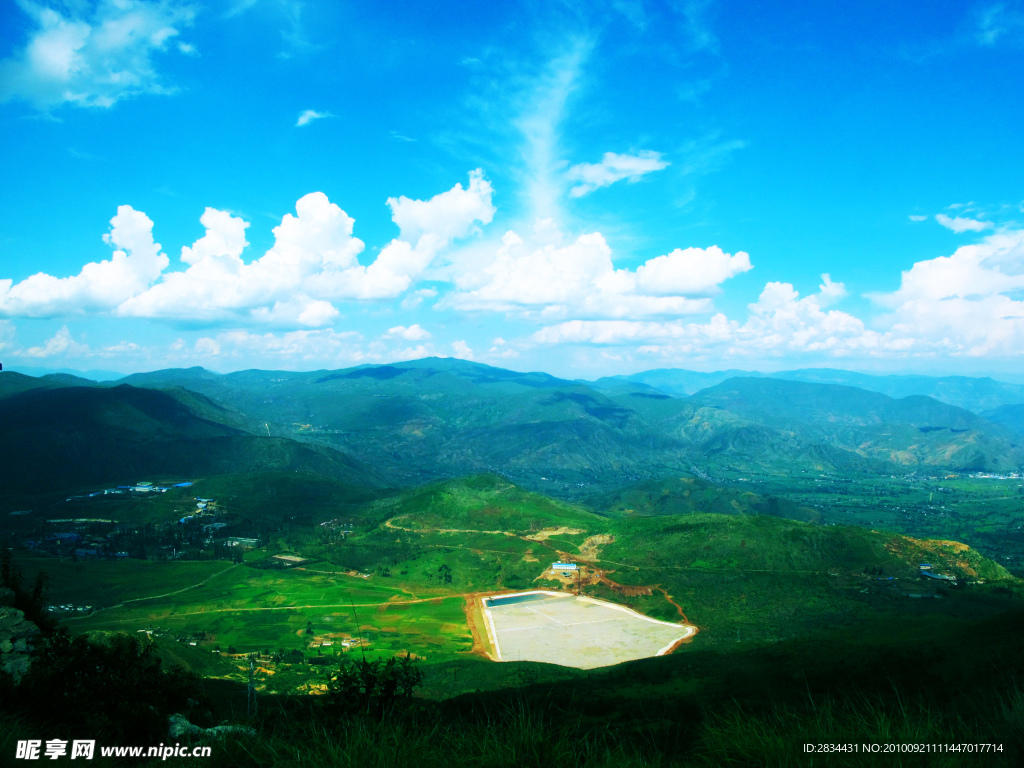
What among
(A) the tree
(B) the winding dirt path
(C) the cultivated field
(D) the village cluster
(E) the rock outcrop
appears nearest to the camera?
(A) the tree

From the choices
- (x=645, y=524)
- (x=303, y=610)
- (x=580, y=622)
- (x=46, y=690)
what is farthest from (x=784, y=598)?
(x=46, y=690)

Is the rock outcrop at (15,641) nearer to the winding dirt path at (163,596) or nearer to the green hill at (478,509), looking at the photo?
the winding dirt path at (163,596)

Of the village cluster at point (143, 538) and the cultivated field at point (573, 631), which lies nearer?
the cultivated field at point (573, 631)

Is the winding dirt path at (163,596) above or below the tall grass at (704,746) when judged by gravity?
below

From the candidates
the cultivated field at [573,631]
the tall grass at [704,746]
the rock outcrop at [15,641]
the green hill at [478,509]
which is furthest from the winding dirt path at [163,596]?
the tall grass at [704,746]

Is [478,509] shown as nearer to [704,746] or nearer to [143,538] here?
[143,538]

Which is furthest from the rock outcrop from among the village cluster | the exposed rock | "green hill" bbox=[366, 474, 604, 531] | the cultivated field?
"green hill" bbox=[366, 474, 604, 531]

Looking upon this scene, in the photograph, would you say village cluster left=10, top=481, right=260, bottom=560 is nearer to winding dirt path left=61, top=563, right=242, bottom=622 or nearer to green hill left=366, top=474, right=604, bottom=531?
winding dirt path left=61, top=563, right=242, bottom=622
